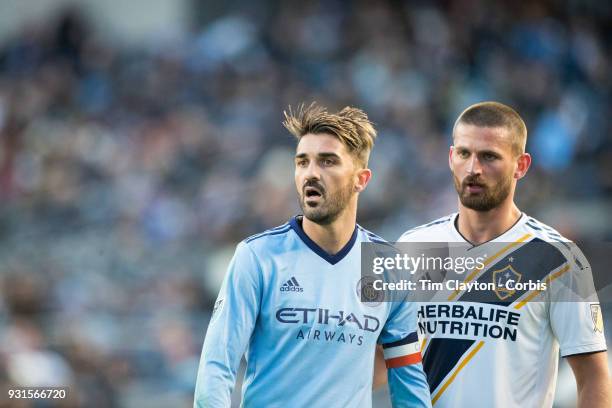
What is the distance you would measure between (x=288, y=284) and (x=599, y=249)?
2.08 meters

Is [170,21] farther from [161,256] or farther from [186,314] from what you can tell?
[186,314]

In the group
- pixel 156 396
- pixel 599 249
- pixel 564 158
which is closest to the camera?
pixel 599 249

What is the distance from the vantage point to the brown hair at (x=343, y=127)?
192 inches

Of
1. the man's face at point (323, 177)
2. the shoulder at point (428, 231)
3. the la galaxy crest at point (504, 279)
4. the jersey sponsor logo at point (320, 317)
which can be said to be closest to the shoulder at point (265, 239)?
the man's face at point (323, 177)

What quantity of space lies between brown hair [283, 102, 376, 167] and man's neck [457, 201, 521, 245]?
74cm

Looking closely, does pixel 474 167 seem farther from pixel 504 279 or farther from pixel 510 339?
pixel 510 339

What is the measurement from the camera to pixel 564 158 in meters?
12.5

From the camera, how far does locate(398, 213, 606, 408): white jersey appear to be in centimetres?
516

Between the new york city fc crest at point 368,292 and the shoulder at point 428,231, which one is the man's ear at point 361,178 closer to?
the new york city fc crest at point 368,292

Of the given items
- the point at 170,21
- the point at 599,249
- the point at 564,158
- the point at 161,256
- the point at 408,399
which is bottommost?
the point at 408,399

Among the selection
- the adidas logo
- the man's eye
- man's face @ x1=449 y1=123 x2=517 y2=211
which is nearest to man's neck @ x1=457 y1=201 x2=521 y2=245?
man's face @ x1=449 y1=123 x2=517 y2=211

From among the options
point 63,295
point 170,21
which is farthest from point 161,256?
point 170,21

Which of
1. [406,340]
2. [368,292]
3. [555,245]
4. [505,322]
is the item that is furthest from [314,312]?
[555,245]

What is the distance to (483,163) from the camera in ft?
17.1
